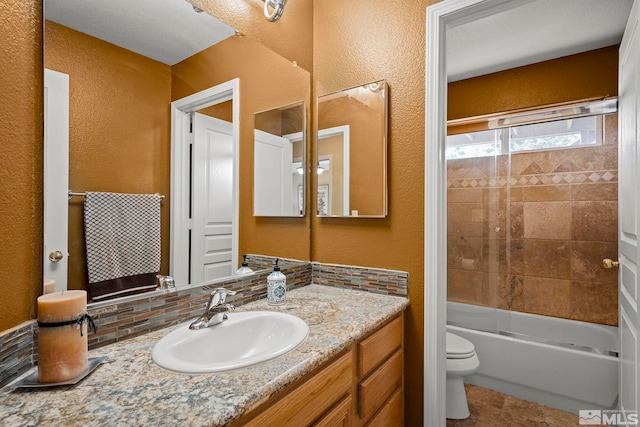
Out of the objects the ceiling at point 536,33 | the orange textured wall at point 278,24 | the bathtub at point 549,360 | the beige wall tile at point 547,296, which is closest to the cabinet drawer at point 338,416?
the orange textured wall at point 278,24

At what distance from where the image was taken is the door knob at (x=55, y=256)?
34.8 inches

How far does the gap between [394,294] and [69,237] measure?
128 centimetres

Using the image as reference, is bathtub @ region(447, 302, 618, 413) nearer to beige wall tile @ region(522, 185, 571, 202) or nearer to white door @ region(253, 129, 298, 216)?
beige wall tile @ region(522, 185, 571, 202)

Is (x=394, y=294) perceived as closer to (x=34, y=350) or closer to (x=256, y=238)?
(x=256, y=238)

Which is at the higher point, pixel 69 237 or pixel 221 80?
pixel 221 80

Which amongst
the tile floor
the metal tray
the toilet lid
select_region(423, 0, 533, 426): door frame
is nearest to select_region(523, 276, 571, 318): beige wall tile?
the tile floor

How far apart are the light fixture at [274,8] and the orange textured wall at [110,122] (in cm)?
66

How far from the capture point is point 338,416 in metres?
1.01

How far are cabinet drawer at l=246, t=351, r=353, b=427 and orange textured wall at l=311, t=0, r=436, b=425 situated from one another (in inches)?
23.8

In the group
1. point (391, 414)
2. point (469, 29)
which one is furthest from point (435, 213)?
point (469, 29)

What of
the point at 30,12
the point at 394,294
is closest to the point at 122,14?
the point at 30,12

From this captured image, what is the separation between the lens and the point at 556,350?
7.17ft

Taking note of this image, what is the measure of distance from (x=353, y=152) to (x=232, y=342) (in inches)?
42.2

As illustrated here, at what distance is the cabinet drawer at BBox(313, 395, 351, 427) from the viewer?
3.12ft
